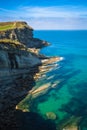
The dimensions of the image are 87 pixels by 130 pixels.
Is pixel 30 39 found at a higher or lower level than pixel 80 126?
higher

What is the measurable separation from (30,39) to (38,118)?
103980 mm

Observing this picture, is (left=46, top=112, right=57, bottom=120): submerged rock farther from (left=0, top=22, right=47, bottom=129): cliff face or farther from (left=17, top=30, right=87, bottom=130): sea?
(left=0, top=22, right=47, bottom=129): cliff face

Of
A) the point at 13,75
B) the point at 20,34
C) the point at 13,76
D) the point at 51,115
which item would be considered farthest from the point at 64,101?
the point at 20,34

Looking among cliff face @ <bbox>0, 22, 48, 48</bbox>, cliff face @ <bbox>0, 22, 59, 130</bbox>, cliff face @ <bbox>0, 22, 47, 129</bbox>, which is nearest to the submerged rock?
cliff face @ <bbox>0, 22, 59, 130</bbox>

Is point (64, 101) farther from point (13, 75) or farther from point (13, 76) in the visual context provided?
point (13, 75)

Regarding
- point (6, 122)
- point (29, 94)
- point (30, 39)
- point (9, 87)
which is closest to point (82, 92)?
point (29, 94)

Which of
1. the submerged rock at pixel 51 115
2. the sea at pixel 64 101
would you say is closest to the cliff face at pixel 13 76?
the sea at pixel 64 101

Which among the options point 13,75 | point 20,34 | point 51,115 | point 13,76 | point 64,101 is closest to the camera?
point 51,115

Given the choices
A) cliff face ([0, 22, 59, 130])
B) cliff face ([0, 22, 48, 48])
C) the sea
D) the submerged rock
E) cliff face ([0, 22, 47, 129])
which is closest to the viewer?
the sea

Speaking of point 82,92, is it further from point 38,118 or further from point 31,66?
point 31,66

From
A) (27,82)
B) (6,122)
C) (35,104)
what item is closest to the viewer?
(6,122)

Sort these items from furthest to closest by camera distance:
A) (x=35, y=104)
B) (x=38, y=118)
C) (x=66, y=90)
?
1. (x=66, y=90)
2. (x=35, y=104)
3. (x=38, y=118)

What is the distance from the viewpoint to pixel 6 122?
140ft

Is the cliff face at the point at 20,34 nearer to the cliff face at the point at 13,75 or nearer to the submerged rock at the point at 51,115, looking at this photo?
the cliff face at the point at 13,75
